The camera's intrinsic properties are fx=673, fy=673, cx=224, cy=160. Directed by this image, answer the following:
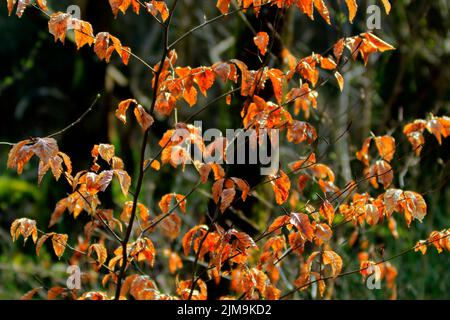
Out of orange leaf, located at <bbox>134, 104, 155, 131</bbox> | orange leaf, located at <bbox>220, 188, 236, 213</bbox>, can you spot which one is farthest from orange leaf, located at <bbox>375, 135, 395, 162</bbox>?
orange leaf, located at <bbox>134, 104, 155, 131</bbox>

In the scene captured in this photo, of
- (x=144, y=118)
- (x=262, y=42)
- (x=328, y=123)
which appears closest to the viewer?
(x=144, y=118)

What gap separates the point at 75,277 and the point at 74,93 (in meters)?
3.63

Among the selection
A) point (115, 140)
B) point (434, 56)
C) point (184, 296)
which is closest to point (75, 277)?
point (184, 296)

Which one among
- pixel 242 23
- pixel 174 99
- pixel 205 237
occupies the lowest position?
pixel 205 237

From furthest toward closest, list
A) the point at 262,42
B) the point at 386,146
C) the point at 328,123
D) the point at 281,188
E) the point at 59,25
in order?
the point at 328,123
the point at 386,146
the point at 281,188
the point at 262,42
the point at 59,25

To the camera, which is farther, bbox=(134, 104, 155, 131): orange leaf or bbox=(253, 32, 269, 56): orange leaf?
bbox=(253, 32, 269, 56): orange leaf

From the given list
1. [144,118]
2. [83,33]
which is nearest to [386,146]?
[144,118]

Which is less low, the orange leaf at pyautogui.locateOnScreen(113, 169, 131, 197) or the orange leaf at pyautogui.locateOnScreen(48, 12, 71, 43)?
the orange leaf at pyautogui.locateOnScreen(48, 12, 71, 43)

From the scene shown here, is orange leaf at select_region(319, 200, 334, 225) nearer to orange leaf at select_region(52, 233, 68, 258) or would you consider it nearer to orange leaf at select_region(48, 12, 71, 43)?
orange leaf at select_region(52, 233, 68, 258)

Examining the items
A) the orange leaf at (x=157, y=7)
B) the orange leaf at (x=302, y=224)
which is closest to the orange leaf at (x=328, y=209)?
the orange leaf at (x=302, y=224)

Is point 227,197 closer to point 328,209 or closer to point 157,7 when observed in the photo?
point 328,209

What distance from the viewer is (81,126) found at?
5980mm

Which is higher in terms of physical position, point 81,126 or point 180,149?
point 81,126
